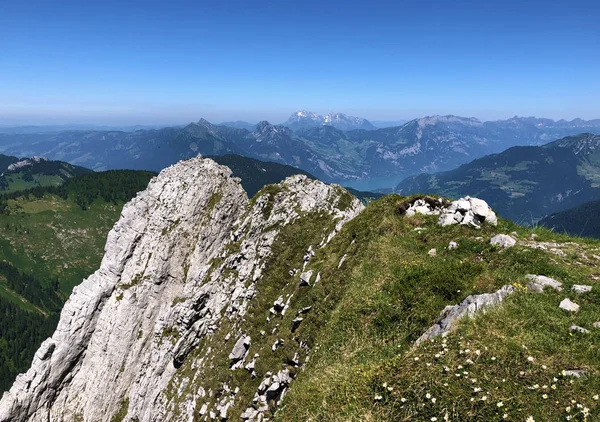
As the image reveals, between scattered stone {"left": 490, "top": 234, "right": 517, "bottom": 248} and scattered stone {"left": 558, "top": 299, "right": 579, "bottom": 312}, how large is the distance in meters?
5.64

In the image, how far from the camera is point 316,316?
832 inches

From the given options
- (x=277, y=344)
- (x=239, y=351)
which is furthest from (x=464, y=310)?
(x=239, y=351)

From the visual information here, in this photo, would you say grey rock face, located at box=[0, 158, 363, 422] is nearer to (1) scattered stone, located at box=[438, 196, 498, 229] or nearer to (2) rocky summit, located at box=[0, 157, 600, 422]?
(2) rocky summit, located at box=[0, 157, 600, 422]

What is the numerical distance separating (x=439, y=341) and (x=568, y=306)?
5.80 meters

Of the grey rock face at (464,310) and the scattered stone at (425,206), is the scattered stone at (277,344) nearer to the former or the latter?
the grey rock face at (464,310)

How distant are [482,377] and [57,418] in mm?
53729

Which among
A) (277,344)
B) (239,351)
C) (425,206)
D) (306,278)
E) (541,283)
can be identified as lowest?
(239,351)

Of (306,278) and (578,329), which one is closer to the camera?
(578,329)

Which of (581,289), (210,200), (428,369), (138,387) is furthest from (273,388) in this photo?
(210,200)

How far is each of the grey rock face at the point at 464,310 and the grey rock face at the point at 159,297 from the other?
19.8 meters

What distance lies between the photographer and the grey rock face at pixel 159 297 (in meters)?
36.9

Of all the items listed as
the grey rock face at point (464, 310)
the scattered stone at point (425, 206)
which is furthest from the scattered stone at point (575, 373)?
the scattered stone at point (425, 206)

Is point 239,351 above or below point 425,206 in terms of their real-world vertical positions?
below

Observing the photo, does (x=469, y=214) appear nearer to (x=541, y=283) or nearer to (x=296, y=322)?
(x=541, y=283)
